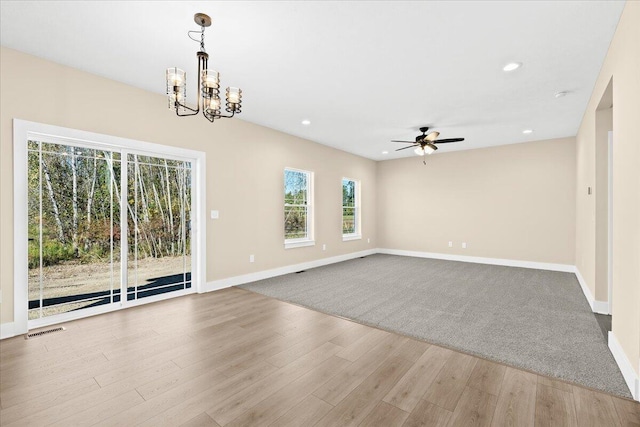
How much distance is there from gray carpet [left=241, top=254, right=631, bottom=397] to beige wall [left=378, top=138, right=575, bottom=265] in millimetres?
740

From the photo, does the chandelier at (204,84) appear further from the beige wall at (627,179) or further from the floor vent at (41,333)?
the beige wall at (627,179)

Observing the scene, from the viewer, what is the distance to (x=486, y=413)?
1727mm

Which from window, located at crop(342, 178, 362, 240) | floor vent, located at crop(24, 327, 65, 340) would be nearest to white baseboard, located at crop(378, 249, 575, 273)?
window, located at crop(342, 178, 362, 240)

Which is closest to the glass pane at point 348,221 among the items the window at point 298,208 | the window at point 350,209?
the window at point 350,209

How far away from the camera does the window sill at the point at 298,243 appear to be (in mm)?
5809

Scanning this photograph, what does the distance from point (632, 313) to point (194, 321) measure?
3.82m

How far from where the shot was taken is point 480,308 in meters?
3.62

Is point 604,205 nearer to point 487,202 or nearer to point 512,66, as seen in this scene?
point 512,66

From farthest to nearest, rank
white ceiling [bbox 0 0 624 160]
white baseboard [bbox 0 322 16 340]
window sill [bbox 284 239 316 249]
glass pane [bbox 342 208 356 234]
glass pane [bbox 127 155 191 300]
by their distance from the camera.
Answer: glass pane [bbox 342 208 356 234]
window sill [bbox 284 239 316 249]
glass pane [bbox 127 155 191 300]
white baseboard [bbox 0 322 16 340]
white ceiling [bbox 0 0 624 160]

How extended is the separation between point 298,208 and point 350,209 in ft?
6.84

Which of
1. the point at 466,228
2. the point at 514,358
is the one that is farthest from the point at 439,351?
the point at 466,228

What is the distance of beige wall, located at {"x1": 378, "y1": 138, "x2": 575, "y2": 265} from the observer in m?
5.98

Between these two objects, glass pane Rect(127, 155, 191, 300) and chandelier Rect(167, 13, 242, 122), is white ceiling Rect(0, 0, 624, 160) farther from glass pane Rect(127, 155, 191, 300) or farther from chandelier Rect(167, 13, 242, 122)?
glass pane Rect(127, 155, 191, 300)

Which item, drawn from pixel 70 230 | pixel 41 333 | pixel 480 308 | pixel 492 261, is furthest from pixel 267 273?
pixel 492 261
